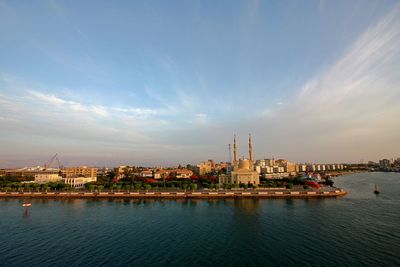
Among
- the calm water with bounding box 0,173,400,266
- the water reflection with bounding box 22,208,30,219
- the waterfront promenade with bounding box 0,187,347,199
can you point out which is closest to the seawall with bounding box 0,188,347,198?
the waterfront promenade with bounding box 0,187,347,199

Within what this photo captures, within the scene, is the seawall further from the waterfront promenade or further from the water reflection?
the water reflection

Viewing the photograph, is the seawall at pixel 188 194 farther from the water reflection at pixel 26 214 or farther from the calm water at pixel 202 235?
the water reflection at pixel 26 214

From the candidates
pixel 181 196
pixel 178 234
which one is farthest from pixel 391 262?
pixel 181 196

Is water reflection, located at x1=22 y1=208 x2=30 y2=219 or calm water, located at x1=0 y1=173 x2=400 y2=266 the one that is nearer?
calm water, located at x1=0 y1=173 x2=400 y2=266

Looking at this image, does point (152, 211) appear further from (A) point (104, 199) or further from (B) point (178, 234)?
(A) point (104, 199)

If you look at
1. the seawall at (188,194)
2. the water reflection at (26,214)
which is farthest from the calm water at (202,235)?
the seawall at (188,194)

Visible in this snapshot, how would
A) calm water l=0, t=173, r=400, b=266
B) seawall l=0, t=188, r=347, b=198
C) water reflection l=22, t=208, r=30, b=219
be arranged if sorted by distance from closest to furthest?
calm water l=0, t=173, r=400, b=266
water reflection l=22, t=208, r=30, b=219
seawall l=0, t=188, r=347, b=198

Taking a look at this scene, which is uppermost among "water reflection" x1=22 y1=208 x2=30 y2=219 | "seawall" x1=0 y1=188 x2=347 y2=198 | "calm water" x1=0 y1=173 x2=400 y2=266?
"seawall" x1=0 y1=188 x2=347 y2=198

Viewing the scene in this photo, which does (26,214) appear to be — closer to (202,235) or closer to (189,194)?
(202,235)

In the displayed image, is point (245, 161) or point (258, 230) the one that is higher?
point (245, 161)

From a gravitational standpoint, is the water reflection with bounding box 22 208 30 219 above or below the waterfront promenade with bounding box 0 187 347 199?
below
